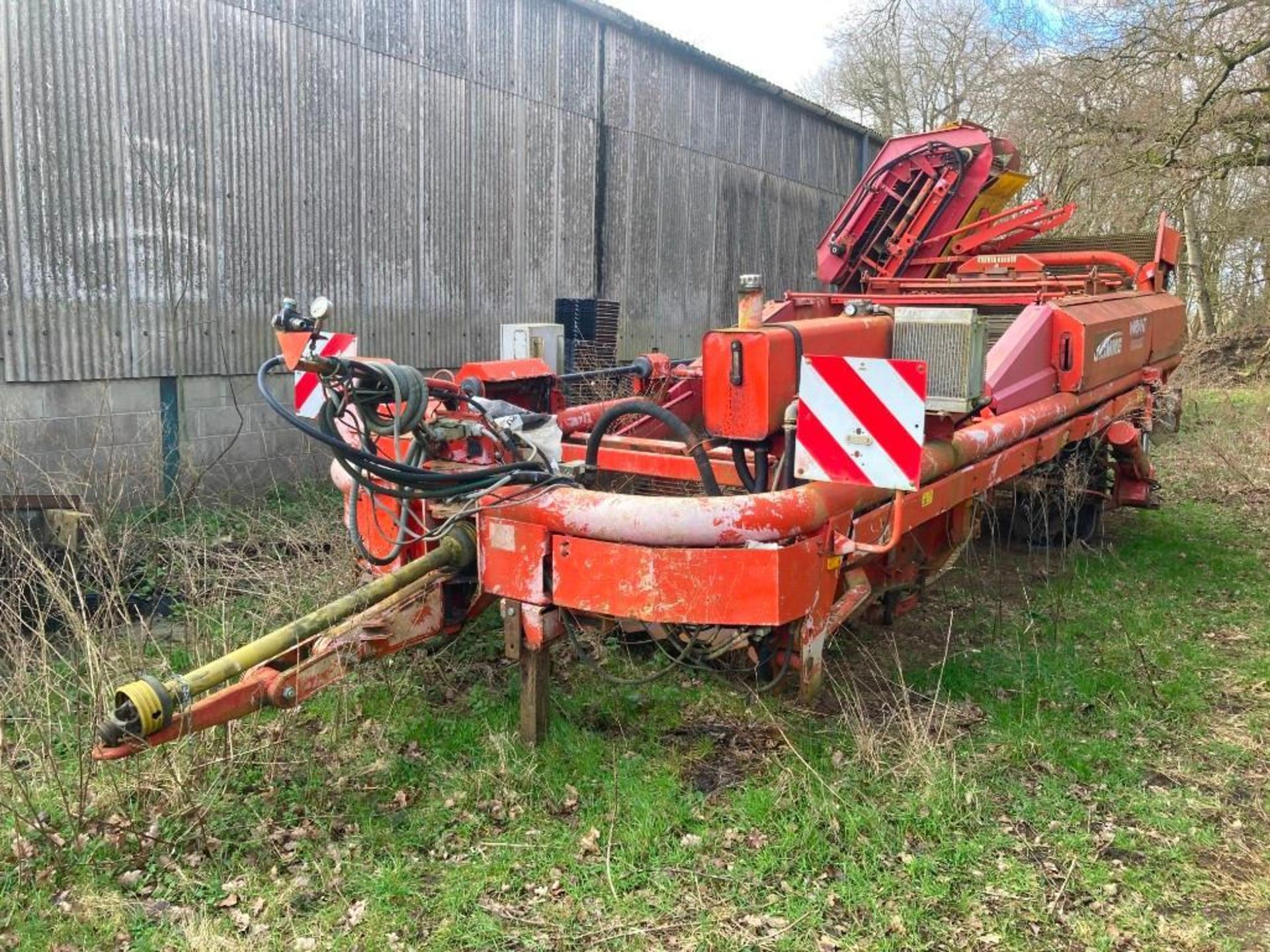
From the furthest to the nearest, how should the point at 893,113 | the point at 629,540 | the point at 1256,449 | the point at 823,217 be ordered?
the point at 893,113
the point at 823,217
the point at 1256,449
the point at 629,540

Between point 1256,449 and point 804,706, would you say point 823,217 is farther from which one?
point 804,706

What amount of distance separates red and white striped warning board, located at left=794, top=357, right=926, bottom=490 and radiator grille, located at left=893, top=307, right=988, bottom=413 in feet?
1.86

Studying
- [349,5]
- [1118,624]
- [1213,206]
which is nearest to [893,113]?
[1213,206]

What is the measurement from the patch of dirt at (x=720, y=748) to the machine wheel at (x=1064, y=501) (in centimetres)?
272

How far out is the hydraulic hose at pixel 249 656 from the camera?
8.90ft

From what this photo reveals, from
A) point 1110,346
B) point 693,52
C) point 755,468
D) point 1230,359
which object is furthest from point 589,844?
point 1230,359

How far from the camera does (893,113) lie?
882 inches

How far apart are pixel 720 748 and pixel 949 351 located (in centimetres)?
162

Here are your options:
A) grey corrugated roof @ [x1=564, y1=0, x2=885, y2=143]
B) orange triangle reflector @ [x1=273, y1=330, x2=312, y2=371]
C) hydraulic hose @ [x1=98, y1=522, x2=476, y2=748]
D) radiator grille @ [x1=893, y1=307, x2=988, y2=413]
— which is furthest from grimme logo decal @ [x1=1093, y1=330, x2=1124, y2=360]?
grey corrugated roof @ [x1=564, y1=0, x2=885, y2=143]

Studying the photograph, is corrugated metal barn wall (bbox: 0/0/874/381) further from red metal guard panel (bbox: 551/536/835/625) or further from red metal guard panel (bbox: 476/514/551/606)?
red metal guard panel (bbox: 551/536/835/625)

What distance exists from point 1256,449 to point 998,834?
7848 mm

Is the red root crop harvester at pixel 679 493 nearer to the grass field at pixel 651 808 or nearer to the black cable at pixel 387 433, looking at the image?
the black cable at pixel 387 433

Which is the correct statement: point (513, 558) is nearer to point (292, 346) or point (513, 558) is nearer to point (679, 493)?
point (292, 346)

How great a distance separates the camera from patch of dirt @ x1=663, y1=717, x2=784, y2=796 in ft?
11.0
